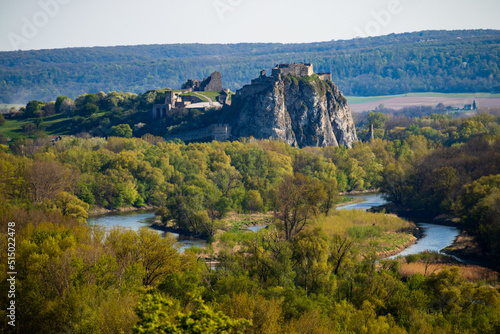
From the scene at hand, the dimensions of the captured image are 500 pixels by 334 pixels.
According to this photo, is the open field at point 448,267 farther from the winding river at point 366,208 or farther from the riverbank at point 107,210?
the riverbank at point 107,210

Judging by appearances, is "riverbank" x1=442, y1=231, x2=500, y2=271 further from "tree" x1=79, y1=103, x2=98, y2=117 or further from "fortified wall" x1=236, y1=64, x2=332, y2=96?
"tree" x1=79, y1=103, x2=98, y2=117

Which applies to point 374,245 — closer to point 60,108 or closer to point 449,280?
point 449,280

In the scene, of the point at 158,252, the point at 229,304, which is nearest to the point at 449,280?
the point at 229,304

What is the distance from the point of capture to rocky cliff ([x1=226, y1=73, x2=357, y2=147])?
128 metres

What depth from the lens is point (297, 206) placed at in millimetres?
58938

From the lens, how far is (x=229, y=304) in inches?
1204

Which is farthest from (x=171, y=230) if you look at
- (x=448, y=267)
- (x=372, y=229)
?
Result: (x=448, y=267)

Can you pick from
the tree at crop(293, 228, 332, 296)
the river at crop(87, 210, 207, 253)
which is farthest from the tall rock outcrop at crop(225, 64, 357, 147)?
the tree at crop(293, 228, 332, 296)

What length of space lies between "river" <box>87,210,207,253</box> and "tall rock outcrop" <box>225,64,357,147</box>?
162ft

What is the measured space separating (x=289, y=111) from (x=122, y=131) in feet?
110

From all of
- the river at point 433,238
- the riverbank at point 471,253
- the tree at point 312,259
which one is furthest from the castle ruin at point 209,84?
the tree at point 312,259

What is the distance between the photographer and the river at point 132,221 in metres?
63.7

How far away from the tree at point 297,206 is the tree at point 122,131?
66416 mm

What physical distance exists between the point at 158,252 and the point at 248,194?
40808 mm
